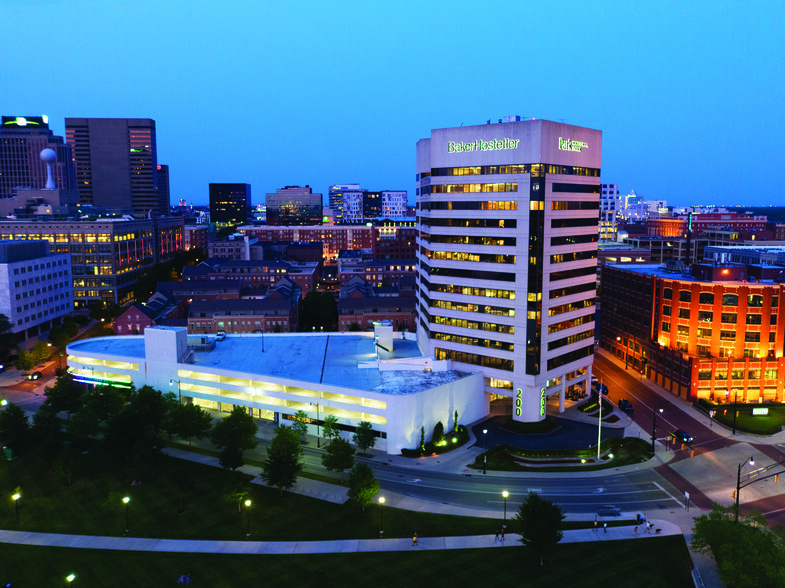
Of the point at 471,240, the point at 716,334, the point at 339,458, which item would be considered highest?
the point at 471,240

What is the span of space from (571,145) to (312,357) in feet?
181

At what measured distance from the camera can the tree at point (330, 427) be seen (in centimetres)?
7681

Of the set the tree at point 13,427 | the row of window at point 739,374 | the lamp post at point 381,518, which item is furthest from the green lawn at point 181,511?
the row of window at point 739,374

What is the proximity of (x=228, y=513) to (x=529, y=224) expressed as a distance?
56.2 m

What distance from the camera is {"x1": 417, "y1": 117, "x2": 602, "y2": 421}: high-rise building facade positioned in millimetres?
87000

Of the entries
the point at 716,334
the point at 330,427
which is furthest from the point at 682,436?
the point at 330,427

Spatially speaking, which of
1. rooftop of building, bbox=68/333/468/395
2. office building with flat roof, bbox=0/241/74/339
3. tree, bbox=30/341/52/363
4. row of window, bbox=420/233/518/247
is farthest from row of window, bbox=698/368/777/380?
office building with flat roof, bbox=0/241/74/339

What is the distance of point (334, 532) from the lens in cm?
5994

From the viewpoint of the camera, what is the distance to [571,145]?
90312 millimetres

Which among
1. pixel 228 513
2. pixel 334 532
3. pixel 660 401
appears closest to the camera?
pixel 334 532

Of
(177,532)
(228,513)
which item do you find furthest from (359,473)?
(177,532)

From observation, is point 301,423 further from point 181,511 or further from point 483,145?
point 483,145

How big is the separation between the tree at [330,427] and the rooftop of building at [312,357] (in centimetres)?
541

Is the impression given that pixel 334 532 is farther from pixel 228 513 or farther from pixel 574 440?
pixel 574 440
